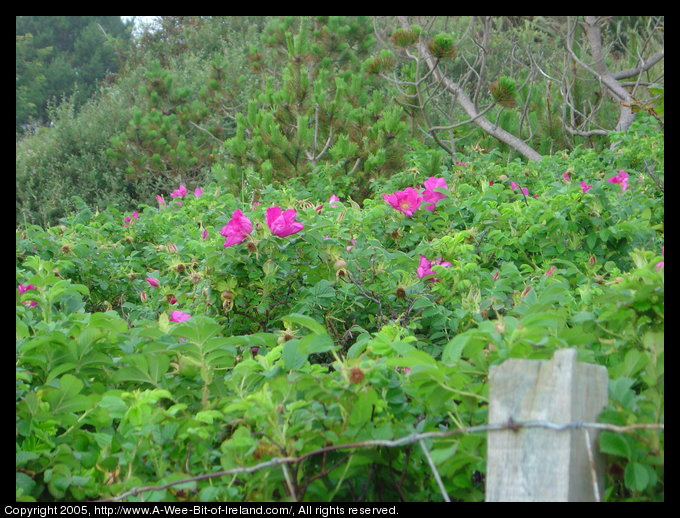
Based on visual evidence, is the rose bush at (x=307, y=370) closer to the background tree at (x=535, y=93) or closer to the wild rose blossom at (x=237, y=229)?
the wild rose blossom at (x=237, y=229)

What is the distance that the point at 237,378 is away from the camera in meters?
1.21

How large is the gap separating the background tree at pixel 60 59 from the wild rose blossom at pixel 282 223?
1483cm

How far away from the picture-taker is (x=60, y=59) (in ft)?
65.1

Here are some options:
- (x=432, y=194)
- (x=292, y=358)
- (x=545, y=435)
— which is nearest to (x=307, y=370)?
(x=292, y=358)

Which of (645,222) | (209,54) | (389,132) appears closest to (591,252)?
(645,222)

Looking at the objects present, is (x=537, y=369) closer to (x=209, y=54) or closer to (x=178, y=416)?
(x=178, y=416)

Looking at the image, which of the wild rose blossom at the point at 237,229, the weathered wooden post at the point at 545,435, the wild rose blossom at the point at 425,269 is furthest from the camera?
the wild rose blossom at the point at 425,269

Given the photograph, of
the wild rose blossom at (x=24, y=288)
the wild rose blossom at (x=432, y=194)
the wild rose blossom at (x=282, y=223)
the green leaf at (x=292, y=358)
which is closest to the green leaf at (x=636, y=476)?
the green leaf at (x=292, y=358)

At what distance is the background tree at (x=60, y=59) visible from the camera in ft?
56.3

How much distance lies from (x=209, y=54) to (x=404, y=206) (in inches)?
486

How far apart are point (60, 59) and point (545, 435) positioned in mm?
21531

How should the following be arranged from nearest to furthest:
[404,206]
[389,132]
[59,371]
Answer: [59,371] → [404,206] → [389,132]
